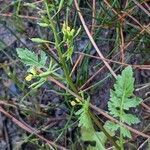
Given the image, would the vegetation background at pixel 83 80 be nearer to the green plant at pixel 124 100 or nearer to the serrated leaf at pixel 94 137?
the serrated leaf at pixel 94 137

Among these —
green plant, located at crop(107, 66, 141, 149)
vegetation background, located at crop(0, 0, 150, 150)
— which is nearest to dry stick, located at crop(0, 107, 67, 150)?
vegetation background, located at crop(0, 0, 150, 150)

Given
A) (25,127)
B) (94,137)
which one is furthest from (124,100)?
(25,127)

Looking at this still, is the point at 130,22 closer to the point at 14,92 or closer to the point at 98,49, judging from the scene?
the point at 98,49

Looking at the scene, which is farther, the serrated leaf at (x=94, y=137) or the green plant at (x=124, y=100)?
the serrated leaf at (x=94, y=137)

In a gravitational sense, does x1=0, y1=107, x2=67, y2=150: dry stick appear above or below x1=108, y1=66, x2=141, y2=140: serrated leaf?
below

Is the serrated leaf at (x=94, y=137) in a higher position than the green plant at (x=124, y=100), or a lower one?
lower

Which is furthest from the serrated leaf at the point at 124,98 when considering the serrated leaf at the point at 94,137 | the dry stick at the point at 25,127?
the dry stick at the point at 25,127

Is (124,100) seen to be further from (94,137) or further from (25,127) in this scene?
(25,127)

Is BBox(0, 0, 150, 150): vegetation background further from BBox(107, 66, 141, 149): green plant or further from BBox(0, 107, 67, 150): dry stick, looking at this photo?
BBox(107, 66, 141, 149): green plant

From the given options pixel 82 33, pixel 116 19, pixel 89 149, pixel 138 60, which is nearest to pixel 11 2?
pixel 82 33

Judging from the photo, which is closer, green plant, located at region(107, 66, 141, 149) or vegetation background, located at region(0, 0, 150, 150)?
green plant, located at region(107, 66, 141, 149)

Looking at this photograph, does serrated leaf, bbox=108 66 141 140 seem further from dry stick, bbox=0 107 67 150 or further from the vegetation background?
dry stick, bbox=0 107 67 150
